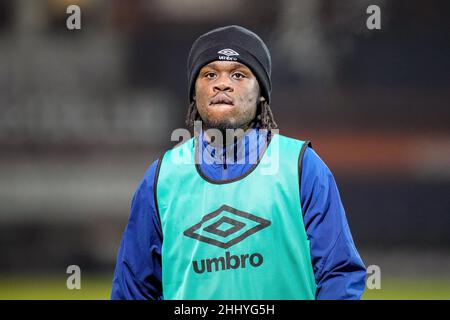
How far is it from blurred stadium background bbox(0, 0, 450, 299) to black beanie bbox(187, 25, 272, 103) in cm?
363

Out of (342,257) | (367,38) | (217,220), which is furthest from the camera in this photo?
(367,38)

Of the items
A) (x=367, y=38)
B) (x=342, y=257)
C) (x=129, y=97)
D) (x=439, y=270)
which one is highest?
(x=367, y=38)

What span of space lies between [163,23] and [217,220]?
4316mm

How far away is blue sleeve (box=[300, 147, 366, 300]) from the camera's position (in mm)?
2160

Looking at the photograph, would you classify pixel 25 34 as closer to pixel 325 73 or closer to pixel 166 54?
pixel 166 54

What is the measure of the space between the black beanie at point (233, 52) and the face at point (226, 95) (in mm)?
17

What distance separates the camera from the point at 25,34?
6504 mm

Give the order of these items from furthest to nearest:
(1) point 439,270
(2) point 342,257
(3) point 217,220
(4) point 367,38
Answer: (4) point 367,38 → (1) point 439,270 → (3) point 217,220 → (2) point 342,257

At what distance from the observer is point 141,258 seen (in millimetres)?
2373

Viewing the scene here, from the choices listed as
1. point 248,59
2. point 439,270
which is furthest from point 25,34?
point 248,59
